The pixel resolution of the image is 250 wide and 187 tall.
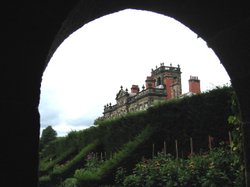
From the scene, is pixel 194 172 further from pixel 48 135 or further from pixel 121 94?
pixel 121 94

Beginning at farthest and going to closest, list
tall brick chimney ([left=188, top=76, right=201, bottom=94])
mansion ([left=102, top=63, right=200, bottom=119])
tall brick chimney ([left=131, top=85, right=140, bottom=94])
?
tall brick chimney ([left=131, top=85, right=140, bottom=94])
mansion ([left=102, top=63, right=200, bottom=119])
tall brick chimney ([left=188, top=76, right=201, bottom=94])

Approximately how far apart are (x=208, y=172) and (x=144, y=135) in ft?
17.5

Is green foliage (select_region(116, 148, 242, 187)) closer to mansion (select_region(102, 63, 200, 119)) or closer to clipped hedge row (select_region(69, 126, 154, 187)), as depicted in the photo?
clipped hedge row (select_region(69, 126, 154, 187))

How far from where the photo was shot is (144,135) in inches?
558

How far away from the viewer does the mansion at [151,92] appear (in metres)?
50.5

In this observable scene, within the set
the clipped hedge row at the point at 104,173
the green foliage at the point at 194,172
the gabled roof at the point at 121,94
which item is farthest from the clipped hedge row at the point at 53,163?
Answer: the gabled roof at the point at 121,94

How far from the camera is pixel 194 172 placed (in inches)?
373

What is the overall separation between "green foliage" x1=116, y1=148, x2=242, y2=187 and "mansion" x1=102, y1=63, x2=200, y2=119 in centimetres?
3712

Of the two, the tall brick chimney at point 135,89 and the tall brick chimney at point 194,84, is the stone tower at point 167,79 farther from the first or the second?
the tall brick chimney at point 194,84

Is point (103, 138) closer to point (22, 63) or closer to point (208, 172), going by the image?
point (208, 172)

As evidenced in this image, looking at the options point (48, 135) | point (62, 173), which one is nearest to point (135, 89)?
point (48, 135)

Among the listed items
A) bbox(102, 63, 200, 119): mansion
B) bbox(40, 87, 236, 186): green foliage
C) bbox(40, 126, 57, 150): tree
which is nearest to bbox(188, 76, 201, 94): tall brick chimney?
bbox(102, 63, 200, 119): mansion

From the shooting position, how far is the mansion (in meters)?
50.5

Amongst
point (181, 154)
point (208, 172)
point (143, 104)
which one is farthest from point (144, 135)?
point (143, 104)
